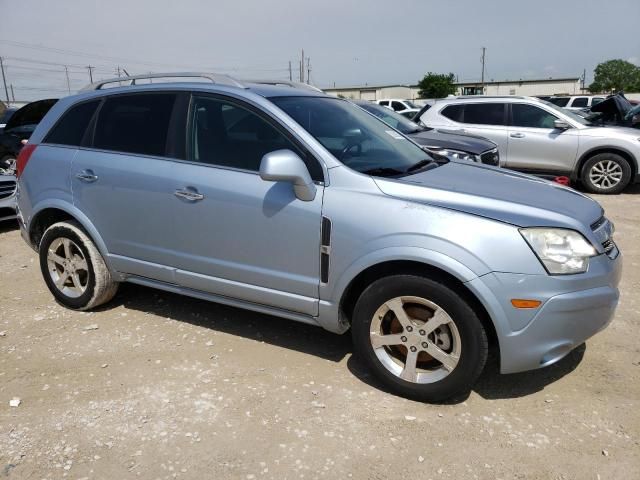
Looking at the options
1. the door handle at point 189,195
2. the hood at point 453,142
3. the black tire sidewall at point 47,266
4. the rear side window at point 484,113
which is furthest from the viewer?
the rear side window at point 484,113

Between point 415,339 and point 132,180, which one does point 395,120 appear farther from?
point 415,339

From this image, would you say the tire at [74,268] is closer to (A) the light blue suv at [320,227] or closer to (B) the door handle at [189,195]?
(A) the light blue suv at [320,227]

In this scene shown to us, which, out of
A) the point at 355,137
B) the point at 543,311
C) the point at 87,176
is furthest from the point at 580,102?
the point at 87,176

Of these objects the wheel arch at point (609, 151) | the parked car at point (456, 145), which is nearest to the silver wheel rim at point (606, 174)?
the wheel arch at point (609, 151)

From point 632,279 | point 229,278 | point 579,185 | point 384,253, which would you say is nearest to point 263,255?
point 229,278

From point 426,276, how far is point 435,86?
237 ft

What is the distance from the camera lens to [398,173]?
10.8 feet

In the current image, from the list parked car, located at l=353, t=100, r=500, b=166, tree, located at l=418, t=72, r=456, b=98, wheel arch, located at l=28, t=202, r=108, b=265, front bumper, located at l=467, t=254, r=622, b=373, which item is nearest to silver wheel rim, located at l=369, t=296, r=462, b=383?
front bumper, located at l=467, t=254, r=622, b=373

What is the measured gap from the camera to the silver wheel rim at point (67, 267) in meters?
4.21

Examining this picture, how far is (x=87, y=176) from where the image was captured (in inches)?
155

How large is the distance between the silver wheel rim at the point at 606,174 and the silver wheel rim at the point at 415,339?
7463 millimetres

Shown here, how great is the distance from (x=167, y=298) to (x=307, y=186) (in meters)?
2.20

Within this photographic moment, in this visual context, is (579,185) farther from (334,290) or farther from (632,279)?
(334,290)

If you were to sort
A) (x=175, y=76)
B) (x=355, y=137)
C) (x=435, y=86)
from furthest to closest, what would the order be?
1. (x=435, y=86)
2. (x=175, y=76)
3. (x=355, y=137)
